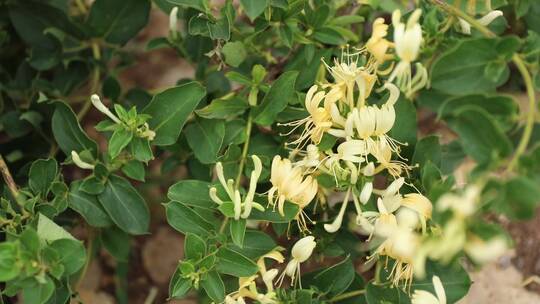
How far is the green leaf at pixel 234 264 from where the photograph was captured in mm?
1055

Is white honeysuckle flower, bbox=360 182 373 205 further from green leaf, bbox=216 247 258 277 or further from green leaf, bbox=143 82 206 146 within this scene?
green leaf, bbox=143 82 206 146

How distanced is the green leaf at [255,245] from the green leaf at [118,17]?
51cm

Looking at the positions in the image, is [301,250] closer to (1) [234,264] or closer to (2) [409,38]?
(1) [234,264]

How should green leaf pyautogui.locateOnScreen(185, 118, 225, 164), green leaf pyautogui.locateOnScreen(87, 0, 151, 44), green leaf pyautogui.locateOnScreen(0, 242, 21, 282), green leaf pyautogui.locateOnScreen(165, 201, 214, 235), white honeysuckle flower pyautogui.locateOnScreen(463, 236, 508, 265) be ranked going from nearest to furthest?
1. white honeysuckle flower pyautogui.locateOnScreen(463, 236, 508, 265)
2. green leaf pyautogui.locateOnScreen(0, 242, 21, 282)
3. green leaf pyautogui.locateOnScreen(165, 201, 214, 235)
4. green leaf pyautogui.locateOnScreen(185, 118, 225, 164)
5. green leaf pyautogui.locateOnScreen(87, 0, 151, 44)

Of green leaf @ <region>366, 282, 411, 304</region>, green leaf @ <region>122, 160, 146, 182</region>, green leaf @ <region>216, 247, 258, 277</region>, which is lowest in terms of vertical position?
green leaf @ <region>366, 282, 411, 304</region>

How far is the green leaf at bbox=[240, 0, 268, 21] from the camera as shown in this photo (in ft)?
3.51

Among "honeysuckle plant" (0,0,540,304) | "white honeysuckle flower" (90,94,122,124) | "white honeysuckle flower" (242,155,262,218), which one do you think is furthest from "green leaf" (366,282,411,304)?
"white honeysuckle flower" (90,94,122,124)

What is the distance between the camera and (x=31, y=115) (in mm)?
1377

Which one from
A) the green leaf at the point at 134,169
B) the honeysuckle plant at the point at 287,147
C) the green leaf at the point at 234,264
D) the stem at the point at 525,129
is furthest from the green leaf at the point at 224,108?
the stem at the point at 525,129

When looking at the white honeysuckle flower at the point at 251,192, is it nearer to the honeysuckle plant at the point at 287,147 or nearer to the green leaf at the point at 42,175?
the honeysuckle plant at the point at 287,147

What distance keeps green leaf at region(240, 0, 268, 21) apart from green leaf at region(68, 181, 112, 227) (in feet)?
1.27

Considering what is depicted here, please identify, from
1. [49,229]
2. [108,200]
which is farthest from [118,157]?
[49,229]

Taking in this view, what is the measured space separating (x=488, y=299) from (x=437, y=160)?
1.50 ft

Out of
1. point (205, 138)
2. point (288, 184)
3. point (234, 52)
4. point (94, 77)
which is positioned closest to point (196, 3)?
point (234, 52)
